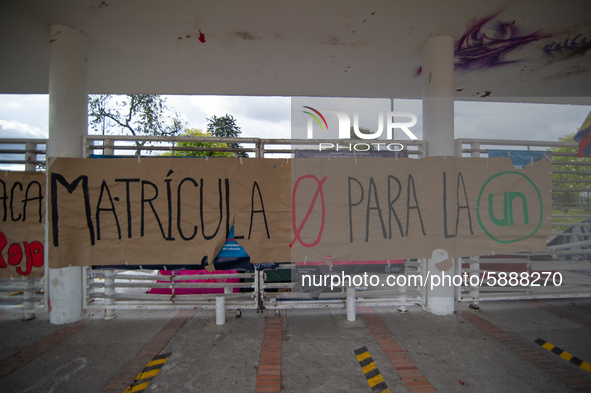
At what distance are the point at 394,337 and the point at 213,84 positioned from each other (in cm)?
599

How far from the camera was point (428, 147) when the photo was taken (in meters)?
4.45

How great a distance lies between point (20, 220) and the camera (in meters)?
4.17

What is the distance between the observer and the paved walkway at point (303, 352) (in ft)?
9.23

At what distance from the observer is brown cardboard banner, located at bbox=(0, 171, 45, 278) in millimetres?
4152

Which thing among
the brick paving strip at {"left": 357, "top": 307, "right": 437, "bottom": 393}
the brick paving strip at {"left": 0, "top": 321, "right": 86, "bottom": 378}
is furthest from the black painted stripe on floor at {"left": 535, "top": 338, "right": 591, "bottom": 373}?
the brick paving strip at {"left": 0, "top": 321, "right": 86, "bottom": 378}

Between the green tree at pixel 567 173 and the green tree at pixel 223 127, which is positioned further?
the green tree at pixel 223 127

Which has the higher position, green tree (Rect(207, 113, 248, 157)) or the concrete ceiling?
green tree (Rect(207, 113, 248, 157))

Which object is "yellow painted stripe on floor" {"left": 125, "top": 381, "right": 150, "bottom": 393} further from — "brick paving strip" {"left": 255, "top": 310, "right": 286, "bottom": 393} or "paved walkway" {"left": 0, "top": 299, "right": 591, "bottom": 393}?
"brick paving strip" {"left": 255, "top": 310, "right": 286, "bottom": 393}

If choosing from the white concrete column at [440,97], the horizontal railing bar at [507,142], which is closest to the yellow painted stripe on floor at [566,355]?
the white concrete column at [440,97]

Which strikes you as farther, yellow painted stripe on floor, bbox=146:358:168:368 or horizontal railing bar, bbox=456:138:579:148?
horizontal railing bar, bbox=456:138:579:148

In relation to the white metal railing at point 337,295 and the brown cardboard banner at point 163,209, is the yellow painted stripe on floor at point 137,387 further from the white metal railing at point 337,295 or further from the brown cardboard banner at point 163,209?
the white metal railing at point 337,295

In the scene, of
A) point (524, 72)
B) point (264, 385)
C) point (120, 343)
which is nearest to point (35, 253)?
point (120, 343)

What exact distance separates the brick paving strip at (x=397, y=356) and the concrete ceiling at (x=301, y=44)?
14.6ft

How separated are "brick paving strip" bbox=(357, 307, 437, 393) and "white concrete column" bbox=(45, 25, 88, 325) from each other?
4394 millimetres
